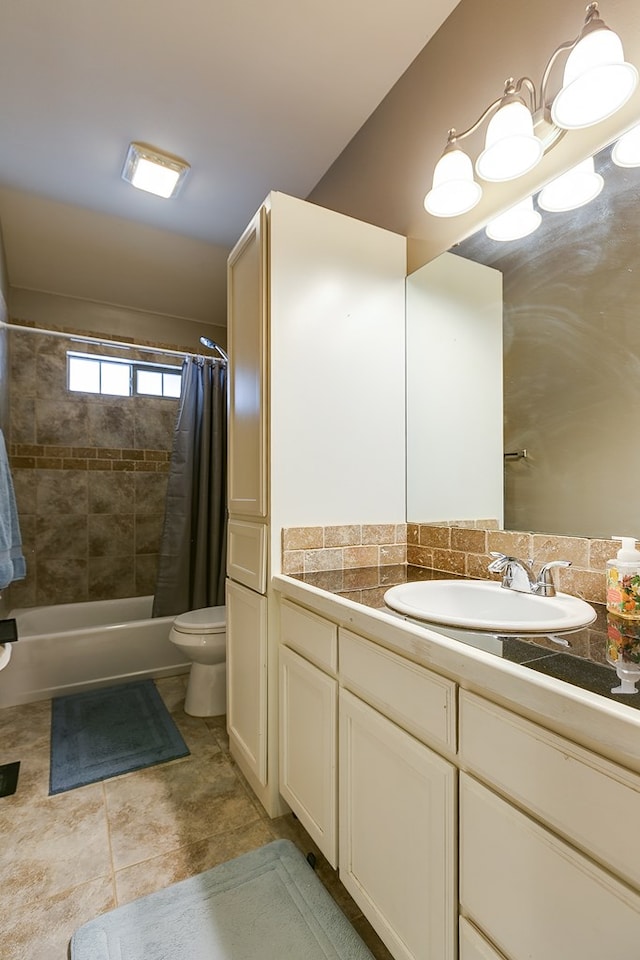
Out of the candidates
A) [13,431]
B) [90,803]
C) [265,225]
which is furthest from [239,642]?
[13,431]

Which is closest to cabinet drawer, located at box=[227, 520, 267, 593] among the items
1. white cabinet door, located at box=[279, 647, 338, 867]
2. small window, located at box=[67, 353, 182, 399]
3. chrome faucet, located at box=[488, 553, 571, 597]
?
white cabinet door, located at box=[279, 647, 338, 867]

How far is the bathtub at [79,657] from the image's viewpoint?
235 centimetres

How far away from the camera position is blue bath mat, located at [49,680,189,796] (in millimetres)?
1805

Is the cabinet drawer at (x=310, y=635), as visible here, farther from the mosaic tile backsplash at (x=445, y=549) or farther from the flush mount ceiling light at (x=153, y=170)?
the flush mount ceiling light at (x=153, y=170)

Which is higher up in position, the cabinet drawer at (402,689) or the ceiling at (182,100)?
the ceiling at (182,100)

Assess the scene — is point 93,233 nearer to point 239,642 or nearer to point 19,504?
point 19,504

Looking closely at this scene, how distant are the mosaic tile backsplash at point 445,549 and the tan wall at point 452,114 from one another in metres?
0.97

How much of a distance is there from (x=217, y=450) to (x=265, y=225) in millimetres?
1642

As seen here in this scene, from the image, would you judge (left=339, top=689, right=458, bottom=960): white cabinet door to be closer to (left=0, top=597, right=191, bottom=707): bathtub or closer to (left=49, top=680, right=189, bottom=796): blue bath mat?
(left=49, top=680, right=189, bottom=796): blue bath mat

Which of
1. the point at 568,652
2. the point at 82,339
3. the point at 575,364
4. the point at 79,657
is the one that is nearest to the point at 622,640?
the point at 568,652

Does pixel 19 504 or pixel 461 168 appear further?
pixel 19 504

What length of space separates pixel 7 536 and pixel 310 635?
4.98ft

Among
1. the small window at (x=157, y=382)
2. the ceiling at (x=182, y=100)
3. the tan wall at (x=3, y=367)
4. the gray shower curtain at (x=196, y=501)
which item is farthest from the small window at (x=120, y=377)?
the ceiling at (x=182, y=100)

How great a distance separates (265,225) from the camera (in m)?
1.54
